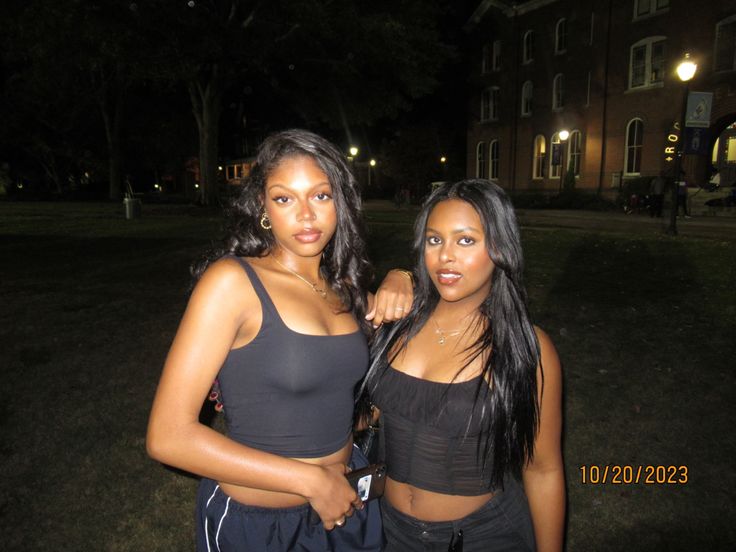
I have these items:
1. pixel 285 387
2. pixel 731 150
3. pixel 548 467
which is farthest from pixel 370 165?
pixel 285 387

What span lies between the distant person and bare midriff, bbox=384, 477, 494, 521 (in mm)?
22405

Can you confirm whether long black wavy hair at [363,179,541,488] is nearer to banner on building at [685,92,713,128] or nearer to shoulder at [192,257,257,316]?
shoulder at [192,257,257,316]

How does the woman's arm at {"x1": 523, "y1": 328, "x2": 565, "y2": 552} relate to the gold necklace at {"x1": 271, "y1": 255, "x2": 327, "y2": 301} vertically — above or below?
below

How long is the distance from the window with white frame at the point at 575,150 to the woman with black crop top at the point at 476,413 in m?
31.2

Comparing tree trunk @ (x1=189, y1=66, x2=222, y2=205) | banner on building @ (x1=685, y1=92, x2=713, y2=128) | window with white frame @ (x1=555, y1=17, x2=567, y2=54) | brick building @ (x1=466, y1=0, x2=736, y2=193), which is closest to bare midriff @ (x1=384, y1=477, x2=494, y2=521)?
banner on building @ (x1=685, y1=92, x2=713, y2=128)

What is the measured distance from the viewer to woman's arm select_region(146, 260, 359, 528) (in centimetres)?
157

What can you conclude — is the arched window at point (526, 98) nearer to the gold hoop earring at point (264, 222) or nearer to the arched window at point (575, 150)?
the arched window at point (575, 150)

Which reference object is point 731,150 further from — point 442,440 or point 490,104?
point 442,440

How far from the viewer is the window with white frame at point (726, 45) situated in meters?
23.4

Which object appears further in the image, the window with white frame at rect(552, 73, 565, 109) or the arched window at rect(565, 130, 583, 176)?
the window with white frame at rect(552, 73, 565, 109)

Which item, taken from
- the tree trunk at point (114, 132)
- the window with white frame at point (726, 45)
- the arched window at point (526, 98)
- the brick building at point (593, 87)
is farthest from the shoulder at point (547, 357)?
the tree trunk at point (114, 132)

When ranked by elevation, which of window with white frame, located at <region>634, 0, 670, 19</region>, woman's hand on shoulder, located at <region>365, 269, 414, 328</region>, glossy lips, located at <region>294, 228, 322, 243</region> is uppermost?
window with white frame, located at <region>634, 0, 670, 19</region>

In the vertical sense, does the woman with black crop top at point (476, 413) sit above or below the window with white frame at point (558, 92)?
below
